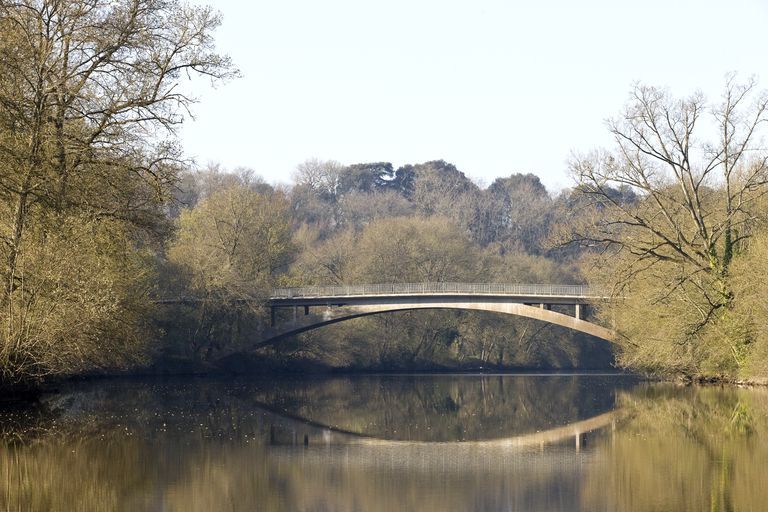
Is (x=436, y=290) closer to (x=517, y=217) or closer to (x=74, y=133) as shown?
(x=74, y=133)

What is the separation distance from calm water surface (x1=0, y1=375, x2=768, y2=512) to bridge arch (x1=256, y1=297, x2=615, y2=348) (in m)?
17.3

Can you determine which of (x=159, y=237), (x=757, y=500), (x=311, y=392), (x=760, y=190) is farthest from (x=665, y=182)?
(x=757, y=500)

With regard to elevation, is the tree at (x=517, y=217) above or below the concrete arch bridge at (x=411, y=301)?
above

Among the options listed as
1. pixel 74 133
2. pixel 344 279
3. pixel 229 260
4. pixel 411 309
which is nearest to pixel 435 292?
pixel 411 309

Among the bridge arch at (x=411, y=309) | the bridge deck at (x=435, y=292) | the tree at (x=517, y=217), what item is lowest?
the bridge arch at (x=411, y=309)

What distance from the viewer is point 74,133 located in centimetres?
2611

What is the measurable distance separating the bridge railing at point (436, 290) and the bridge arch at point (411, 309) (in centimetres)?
50

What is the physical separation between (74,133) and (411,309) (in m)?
33.2

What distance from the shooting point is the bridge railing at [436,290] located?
55.1 meters

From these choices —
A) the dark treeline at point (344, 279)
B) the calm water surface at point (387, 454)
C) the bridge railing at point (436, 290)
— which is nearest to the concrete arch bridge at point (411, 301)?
the bridge railing at point (436, 290)

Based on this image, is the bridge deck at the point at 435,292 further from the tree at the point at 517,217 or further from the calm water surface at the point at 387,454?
the tree at the point at 517,217

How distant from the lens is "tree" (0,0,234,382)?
966 inches

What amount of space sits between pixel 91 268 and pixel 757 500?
16055 mm

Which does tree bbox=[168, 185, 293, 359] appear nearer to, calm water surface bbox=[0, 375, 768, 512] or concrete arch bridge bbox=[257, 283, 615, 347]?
concrete arch bridge bbox=[257, 283, 615, 347]
